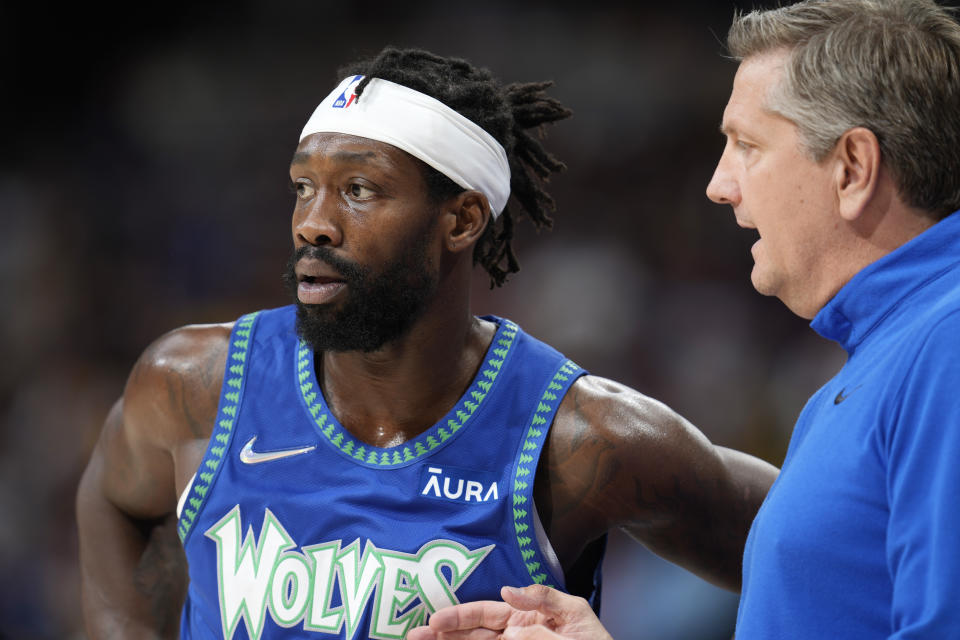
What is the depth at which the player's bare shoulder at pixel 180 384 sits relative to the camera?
89.7 inches

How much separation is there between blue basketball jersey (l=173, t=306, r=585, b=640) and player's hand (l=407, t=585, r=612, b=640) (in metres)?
0.12

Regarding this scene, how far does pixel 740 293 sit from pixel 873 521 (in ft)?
10.5

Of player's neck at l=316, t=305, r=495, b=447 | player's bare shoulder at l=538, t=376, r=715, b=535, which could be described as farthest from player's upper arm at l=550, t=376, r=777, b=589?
player's neck at l=316, t=305, r=495, b=447

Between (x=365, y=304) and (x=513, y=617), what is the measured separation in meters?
0.67

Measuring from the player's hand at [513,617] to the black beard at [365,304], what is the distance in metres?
0.57

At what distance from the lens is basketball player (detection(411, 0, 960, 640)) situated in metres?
1.11

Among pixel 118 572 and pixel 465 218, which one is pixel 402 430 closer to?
pixel 465 218

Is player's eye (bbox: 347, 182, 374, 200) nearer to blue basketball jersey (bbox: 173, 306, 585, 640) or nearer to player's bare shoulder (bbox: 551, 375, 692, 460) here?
blue basketball jersey (bbox: 173, 306, 585, 640)

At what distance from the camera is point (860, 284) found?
53.7 inches

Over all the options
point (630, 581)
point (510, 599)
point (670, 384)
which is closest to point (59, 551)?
point (630, 581)

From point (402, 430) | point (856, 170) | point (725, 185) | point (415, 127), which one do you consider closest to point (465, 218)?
point (415, 127)

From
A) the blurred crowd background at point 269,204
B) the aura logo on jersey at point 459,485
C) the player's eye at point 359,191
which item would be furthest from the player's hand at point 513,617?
the blurred crowd background at point 269,204

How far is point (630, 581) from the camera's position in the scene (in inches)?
153

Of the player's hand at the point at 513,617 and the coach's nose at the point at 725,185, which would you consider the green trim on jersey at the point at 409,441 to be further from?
the coach's nose at the point at 725,185
